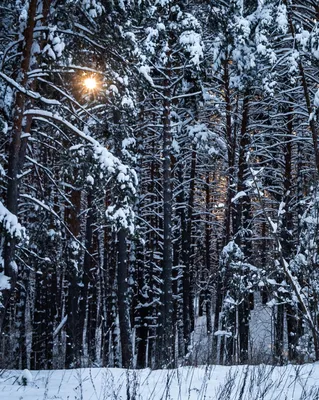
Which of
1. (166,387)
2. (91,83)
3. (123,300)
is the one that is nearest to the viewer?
(166,387)

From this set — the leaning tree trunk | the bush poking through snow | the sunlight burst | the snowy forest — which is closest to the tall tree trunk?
the snowy forest

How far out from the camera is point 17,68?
800cm

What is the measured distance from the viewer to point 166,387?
4941 mm

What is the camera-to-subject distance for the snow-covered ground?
16.9 feet

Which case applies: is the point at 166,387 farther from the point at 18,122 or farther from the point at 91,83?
the point at 91,83

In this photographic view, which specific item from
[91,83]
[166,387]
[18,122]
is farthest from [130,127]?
[166,387]

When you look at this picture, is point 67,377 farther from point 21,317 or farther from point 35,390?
point 21,317

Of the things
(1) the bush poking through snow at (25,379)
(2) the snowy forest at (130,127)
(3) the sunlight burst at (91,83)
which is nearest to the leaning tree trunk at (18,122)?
(2) the snowy forest at (130,127)

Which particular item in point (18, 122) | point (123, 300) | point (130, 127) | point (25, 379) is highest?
point (130, 127)

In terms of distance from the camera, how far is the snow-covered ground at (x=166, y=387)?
5156 mm

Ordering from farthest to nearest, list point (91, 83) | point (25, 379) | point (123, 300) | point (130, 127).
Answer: point (123, 300) < point (130, 127) < point (91, 83) < point (25, 379)

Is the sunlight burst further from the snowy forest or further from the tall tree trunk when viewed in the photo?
the tall tree trunk

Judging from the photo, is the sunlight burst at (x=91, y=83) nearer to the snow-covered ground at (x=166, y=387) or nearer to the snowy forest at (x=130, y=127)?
the snowy forest at (x=130, y=127)

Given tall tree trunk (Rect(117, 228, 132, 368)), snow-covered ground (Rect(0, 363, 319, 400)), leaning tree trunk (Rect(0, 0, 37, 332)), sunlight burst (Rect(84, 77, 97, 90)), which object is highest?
sunlight burst (Rect(84, 77, 97, 90))
